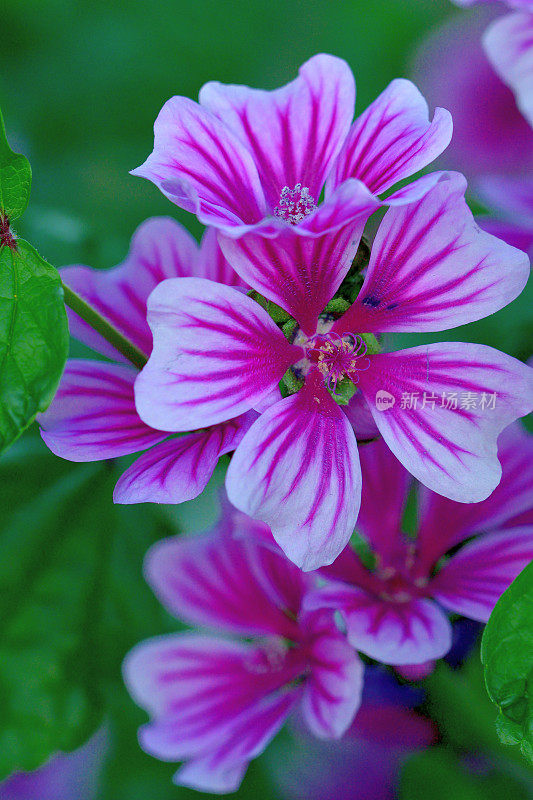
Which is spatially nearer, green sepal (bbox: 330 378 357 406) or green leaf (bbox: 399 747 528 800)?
green sepal (bbox: 330 378 357 406)

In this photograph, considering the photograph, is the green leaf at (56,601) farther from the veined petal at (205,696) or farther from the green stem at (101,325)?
the green stem at (101,325)

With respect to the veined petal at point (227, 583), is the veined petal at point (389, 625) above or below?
above

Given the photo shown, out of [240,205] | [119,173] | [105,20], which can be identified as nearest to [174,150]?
[240,205]

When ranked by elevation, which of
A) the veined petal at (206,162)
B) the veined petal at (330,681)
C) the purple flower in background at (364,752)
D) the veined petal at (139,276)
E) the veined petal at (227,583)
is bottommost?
the purple flower in background at (364,752)

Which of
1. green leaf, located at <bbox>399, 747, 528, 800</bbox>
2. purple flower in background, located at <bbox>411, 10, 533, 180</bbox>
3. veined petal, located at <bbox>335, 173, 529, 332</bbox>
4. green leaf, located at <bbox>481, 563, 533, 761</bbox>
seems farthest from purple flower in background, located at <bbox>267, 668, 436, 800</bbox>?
purple flower in background, located at <bbox>411, 10, 533, 180</bbox>

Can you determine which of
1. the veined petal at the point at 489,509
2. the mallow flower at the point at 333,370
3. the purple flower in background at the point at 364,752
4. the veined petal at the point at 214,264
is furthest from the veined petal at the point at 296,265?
the purple flower in background at the point at 364,752

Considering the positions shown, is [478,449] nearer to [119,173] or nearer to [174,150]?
[174,150]

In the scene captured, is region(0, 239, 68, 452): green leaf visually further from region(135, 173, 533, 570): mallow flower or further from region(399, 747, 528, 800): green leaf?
region(399, 747, 528, 800): green leaf
